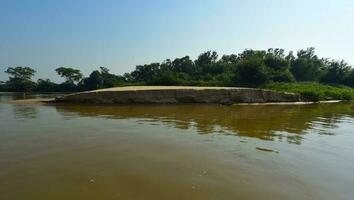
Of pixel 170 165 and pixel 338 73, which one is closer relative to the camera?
pixel 170 165

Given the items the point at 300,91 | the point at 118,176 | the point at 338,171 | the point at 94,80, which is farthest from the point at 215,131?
the point at 94,80

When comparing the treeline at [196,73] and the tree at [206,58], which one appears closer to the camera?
the treeline at [196,73]

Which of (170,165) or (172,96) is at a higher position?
(172,96)

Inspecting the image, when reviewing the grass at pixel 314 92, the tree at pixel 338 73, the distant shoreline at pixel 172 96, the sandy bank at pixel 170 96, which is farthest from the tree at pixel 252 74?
the tree at pixel 338 73

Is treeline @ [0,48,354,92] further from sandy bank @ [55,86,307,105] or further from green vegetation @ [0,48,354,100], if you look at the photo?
sandy bank @ [55,86,307,105]

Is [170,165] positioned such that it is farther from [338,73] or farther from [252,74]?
[338,73]

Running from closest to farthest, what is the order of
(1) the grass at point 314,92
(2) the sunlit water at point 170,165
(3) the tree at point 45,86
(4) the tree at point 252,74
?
(2) the sunlit water at point 170,165 < (1) the grass at point 314,92 < (4) the tree at point 252,74 < (3) the tree at point 45,86

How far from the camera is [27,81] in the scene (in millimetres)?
61406

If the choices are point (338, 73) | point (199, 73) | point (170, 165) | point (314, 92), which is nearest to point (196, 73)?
point (199, 73)

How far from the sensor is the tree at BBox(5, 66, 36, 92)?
59812 mm

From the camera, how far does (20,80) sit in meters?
63.3

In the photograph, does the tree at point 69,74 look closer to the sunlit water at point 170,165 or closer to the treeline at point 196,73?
the treeline at point 196,73

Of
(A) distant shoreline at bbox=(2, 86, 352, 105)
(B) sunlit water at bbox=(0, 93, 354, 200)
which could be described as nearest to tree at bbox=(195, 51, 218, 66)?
(A) distant shoreline at bbox=(2, 86, 352, 105)

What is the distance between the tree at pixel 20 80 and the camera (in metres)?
59.8
